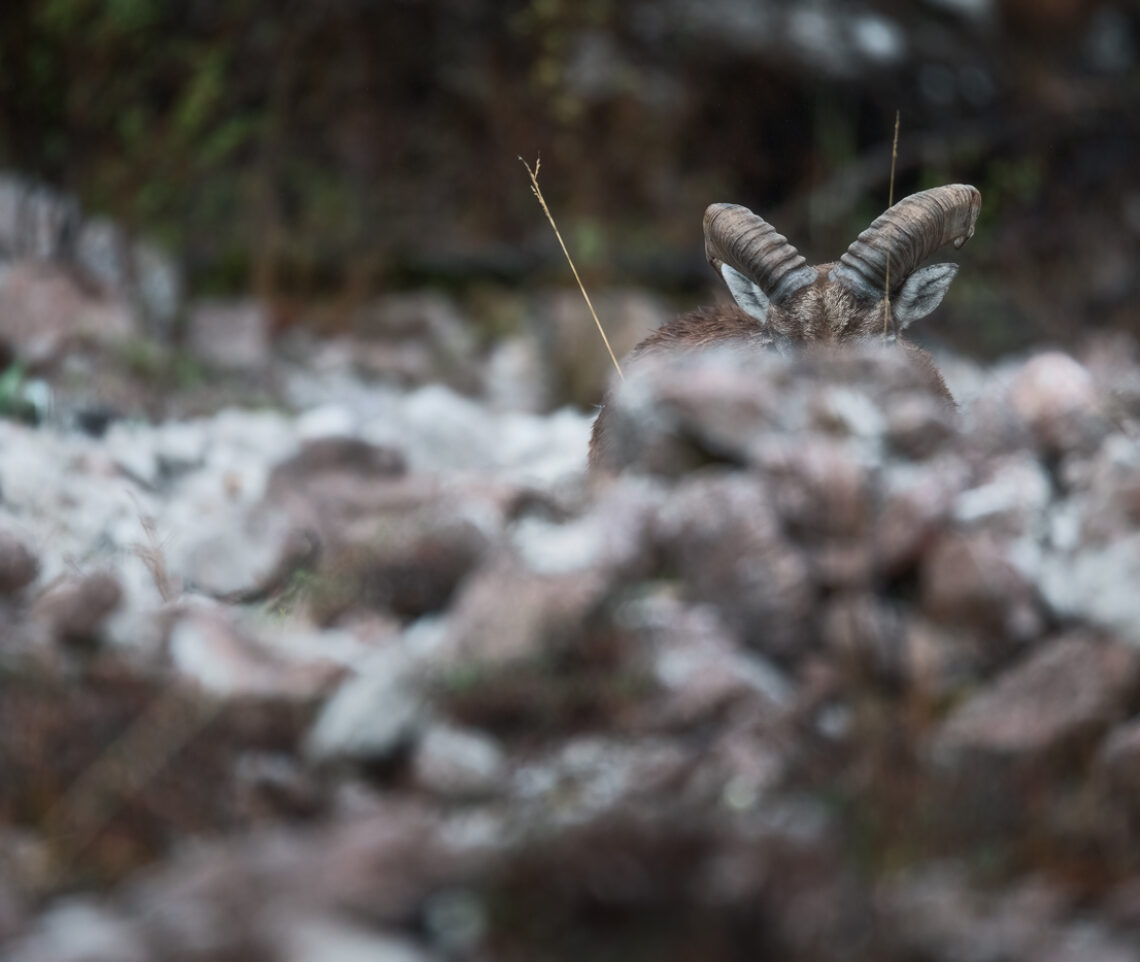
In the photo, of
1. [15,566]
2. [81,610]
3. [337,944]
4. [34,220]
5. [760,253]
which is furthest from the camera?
[34,220]

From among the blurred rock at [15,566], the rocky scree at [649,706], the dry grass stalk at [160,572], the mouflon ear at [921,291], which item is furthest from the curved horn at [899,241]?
the blurred rock at [15,566]

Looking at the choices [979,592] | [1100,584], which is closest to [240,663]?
[979,592]

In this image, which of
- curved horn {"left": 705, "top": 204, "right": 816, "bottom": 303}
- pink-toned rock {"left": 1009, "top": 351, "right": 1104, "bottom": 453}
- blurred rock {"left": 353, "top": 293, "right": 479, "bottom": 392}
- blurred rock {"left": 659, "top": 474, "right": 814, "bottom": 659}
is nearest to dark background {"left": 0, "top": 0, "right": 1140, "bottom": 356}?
blurred rock {"left": 353, "top": 293, "right": 479, "bottom": 392}

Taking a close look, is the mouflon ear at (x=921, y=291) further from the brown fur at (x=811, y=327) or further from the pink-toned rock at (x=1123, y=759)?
the pink-toned rock at (x=1123, y=759)

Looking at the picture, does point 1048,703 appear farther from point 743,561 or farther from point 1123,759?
point 743,561

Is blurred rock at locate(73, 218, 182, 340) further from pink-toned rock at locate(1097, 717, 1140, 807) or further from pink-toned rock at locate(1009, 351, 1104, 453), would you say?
pink-toned rock at locate(1097, 717, 1140, 807)
